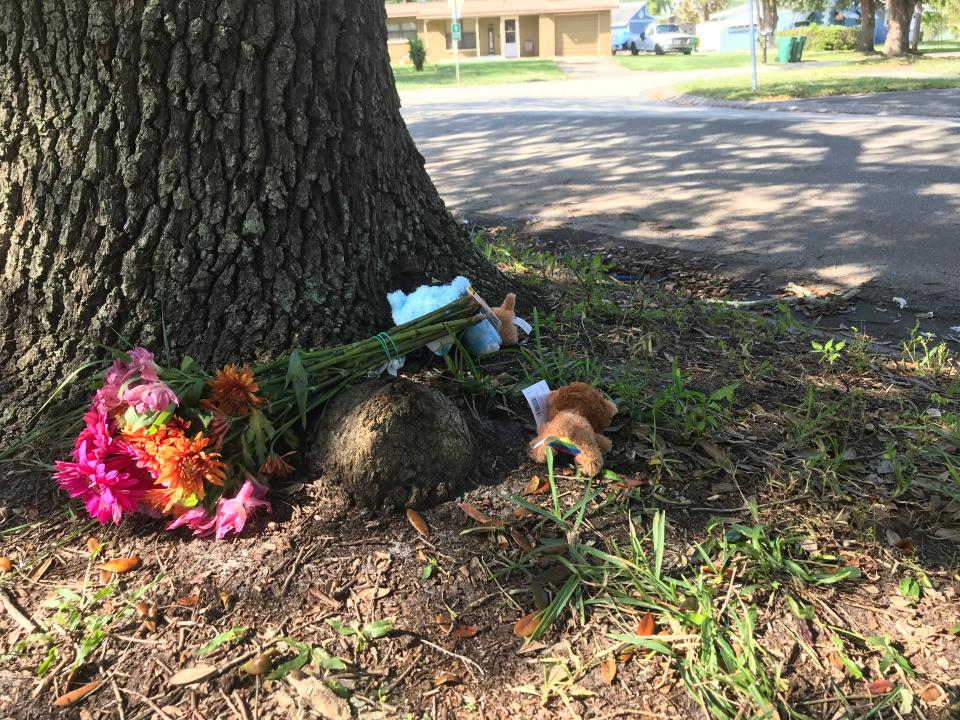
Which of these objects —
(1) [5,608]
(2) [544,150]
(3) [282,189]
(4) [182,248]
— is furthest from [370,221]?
(2) [544,150]

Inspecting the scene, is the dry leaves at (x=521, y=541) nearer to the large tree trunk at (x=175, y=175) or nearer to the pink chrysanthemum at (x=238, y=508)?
the pink chrysanthemum at (x=238, y=508)

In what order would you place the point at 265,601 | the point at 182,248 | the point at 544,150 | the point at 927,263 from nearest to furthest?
1. the point at 265,601
2. the point at 182,248
3. the point at 927,263
4. the point at 544,150

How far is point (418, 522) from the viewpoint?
2143 mm

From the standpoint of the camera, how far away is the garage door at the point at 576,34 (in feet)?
159

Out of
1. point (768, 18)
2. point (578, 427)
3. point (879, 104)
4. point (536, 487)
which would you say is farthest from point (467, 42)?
point (536, 487)

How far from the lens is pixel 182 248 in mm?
2457

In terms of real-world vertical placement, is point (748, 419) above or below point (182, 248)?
below

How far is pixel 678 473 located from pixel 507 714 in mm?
996

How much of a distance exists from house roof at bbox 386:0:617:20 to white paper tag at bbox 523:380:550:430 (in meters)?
49.3

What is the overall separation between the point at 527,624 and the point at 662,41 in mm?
54423

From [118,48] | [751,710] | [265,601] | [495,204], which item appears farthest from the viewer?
[495,204]

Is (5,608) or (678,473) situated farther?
(678,473)

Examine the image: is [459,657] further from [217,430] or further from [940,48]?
[940,48]

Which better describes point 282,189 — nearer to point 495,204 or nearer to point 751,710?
point 751,710
